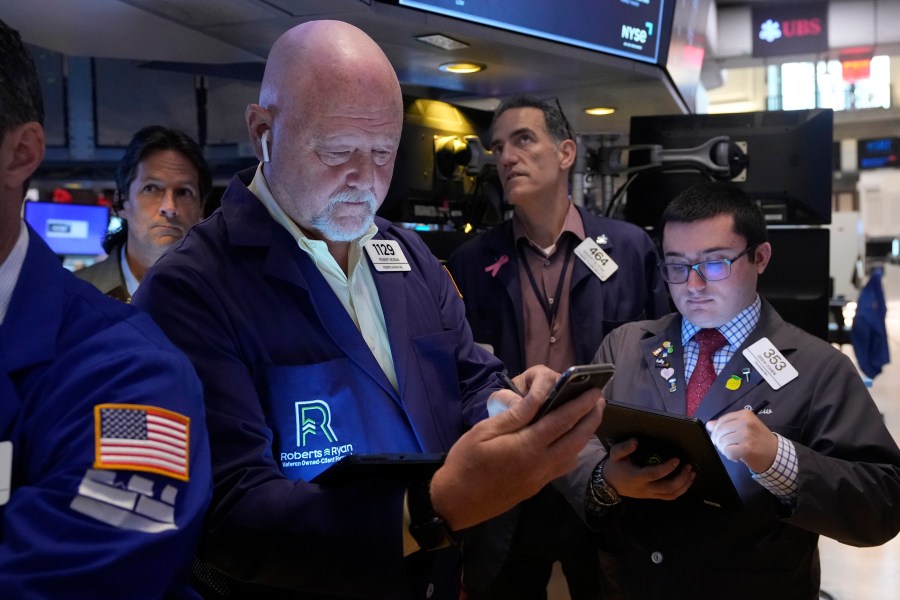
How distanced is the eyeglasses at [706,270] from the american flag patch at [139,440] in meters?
1.61

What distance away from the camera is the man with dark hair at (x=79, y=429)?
2.97ft

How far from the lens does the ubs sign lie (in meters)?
7.97

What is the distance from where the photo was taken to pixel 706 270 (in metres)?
2.29

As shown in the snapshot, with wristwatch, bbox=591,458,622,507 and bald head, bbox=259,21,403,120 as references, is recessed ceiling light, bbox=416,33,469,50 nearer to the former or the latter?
bald head, bbox=259,21,403,120

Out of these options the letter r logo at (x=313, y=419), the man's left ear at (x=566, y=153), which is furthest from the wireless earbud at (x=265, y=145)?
the man's left ear at (x=566, y=153)

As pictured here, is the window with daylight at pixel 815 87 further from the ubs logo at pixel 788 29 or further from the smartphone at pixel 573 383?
the smartphone at pixel 573 383

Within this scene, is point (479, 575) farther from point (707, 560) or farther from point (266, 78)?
point (266, 78)

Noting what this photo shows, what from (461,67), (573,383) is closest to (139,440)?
(573,383)

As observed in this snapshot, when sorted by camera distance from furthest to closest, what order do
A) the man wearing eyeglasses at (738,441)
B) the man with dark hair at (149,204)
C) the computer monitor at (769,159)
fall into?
1. the computer monitor at (769,159)
2. the man with dark hair at (149,204)
3. the man wearing eyeglasses at (738,441)

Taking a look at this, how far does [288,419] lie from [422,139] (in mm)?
1989

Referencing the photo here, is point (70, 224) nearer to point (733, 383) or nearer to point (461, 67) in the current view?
point (461, 67)

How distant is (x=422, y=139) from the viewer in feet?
10.6

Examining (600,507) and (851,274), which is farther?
(851,274)

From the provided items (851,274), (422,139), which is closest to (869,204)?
(851,274)
